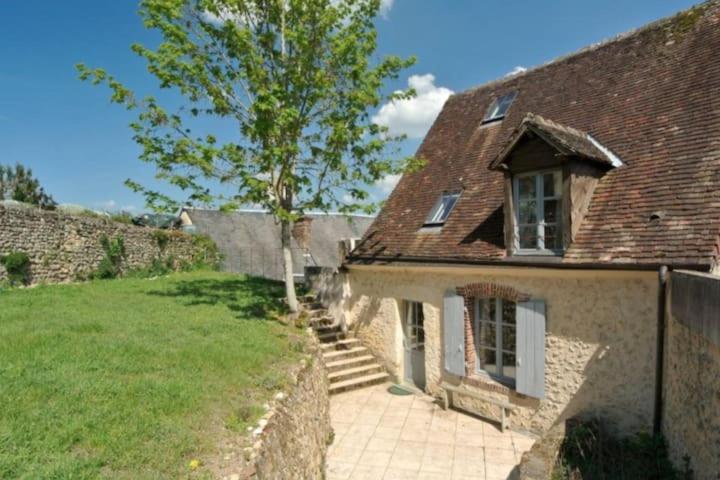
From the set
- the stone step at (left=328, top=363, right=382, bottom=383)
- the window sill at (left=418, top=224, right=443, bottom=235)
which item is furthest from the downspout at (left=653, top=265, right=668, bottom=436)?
the stone step at (left=328, top=363, right=382, bottom=383)

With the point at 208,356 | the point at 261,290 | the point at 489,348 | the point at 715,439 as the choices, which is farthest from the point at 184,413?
the point at 261,290

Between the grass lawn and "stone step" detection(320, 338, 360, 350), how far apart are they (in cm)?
153

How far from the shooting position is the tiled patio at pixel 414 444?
658cm

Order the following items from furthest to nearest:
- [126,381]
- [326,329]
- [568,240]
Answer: [326,329], [568,240], [126,381]

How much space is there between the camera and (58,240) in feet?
44.6

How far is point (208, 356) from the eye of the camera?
21.4 ft

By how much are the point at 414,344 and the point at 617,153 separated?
5964 millimetres

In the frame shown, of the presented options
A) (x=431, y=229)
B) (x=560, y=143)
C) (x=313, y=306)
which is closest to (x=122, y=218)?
(x=313, y=306)

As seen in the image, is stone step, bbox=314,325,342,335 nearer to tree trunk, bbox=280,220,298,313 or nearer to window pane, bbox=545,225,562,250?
tree trunk, bbox=280,220,298,313

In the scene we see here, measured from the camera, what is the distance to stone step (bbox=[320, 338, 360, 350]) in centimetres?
1088

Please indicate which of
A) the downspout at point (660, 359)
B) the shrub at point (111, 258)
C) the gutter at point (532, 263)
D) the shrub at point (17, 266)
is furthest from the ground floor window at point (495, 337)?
the shrub at point (111, 258)

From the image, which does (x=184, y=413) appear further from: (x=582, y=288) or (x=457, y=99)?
(x=457, y=99)

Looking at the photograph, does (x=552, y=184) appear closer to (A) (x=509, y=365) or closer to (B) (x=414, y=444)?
(A) (x=509, y=365)

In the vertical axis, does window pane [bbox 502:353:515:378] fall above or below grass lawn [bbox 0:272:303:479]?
below
